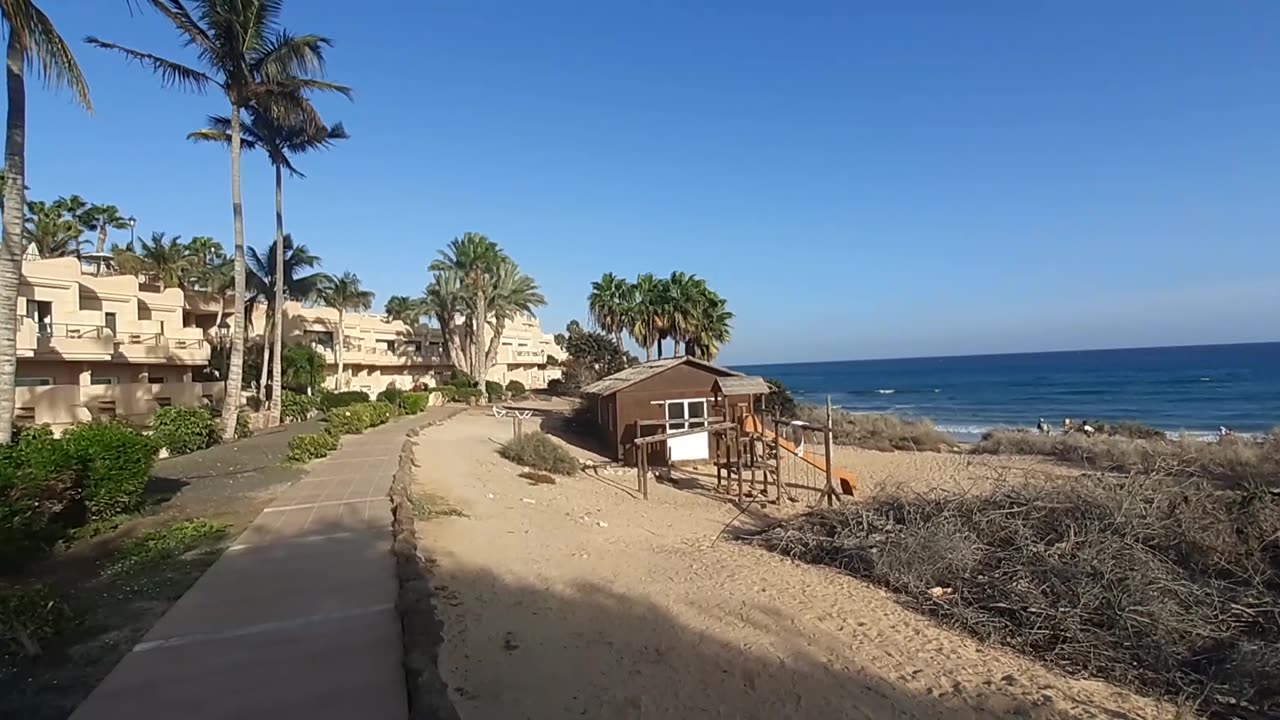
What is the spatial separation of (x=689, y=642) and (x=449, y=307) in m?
46.5

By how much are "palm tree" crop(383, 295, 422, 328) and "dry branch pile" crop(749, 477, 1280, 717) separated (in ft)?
155

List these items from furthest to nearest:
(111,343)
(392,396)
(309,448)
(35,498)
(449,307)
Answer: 1. (449,307)
2. (392,396)
3. (111,343)
4. (309,448)
5. (35,498)

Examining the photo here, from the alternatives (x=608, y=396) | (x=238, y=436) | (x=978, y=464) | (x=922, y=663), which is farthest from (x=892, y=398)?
(x=922, y=663)

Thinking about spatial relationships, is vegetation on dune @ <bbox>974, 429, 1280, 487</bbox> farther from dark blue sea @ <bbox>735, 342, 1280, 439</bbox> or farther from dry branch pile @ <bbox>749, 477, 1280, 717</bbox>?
dark blue sea @ <bbox>735, 342, 1280, 439</bbox>

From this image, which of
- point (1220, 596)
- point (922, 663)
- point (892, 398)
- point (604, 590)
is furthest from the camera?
point (892, 398)

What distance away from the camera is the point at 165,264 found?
125 feet

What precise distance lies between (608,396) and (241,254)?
508 inches

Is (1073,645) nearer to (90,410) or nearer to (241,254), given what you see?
(241,254)

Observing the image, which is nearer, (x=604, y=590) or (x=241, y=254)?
(x=604, y=590)

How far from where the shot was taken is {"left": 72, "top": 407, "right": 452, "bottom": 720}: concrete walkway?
473cm

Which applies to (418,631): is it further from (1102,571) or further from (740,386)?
(740,386)

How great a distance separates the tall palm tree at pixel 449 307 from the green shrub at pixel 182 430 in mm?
29540

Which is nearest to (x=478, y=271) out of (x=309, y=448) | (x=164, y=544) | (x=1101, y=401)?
(x=309, y=448)

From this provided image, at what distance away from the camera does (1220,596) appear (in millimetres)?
8078
